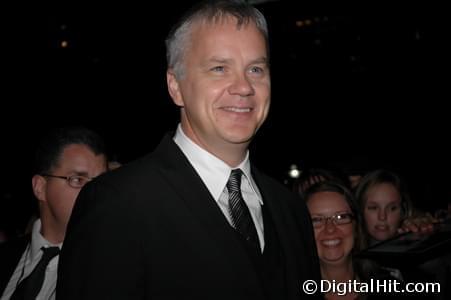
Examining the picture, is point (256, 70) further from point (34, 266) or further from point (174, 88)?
point (34, 266)

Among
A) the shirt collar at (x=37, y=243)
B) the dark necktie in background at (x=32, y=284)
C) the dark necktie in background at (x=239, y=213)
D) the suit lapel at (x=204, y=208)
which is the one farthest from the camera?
the shirt collar at (x=37, y=243)

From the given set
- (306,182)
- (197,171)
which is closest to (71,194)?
(197,171)

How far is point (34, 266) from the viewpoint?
2396 mm

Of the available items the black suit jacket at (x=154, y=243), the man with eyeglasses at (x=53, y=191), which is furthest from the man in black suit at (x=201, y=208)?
the man with eyeglasses at (x=53, y=191)

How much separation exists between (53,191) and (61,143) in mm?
280

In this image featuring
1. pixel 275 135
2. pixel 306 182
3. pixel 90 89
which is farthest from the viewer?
pixel 275 135

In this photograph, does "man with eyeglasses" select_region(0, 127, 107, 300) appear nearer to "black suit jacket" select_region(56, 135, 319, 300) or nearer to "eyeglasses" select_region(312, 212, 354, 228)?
"black suit jacket" select_region(56, 135, 319, 300)

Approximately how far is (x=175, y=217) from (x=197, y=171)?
0.23 metres

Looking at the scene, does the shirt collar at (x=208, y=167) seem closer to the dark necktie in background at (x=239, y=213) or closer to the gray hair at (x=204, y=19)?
the dark necktie in background at (x=239, y=213)

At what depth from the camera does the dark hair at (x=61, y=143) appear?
2.64m

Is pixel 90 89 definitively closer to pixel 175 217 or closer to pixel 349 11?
pixel 349 11

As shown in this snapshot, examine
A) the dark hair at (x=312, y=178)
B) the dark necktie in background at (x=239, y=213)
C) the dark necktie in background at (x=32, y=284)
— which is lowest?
the dark necktie in background at (x=32, y=284)

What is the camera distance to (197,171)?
1.56 meters

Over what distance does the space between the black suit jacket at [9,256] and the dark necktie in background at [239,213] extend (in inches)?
59.5
